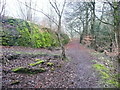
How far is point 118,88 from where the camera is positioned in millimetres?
4672

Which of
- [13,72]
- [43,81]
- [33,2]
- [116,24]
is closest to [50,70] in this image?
[43,81]

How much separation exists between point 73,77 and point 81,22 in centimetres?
1957

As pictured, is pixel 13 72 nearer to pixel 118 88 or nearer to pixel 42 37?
pixel 118 88

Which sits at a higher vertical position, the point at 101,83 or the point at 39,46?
the point at 39,46

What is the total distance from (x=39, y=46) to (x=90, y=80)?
9.57 meters

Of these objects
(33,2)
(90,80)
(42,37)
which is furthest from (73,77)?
(33,2)

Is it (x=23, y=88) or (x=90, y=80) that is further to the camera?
(x=90, y=80)

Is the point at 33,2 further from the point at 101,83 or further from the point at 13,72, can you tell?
the point at 101,83

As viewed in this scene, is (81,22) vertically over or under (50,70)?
over

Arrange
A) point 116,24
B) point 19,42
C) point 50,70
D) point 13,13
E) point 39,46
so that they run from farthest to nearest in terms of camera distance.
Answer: point 13,13 → point 39,46 → point 19,42 → point 116,24 → point 50,70

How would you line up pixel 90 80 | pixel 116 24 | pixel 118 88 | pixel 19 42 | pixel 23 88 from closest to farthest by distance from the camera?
pixel 23 88 < pixel 118 88 < pixel 90 80 < pixel 116 24 < pixel 19 42

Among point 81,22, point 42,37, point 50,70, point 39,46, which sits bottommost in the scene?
point 50,70

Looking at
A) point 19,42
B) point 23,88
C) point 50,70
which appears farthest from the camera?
point 19,42

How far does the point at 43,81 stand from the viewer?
4.89 metres
